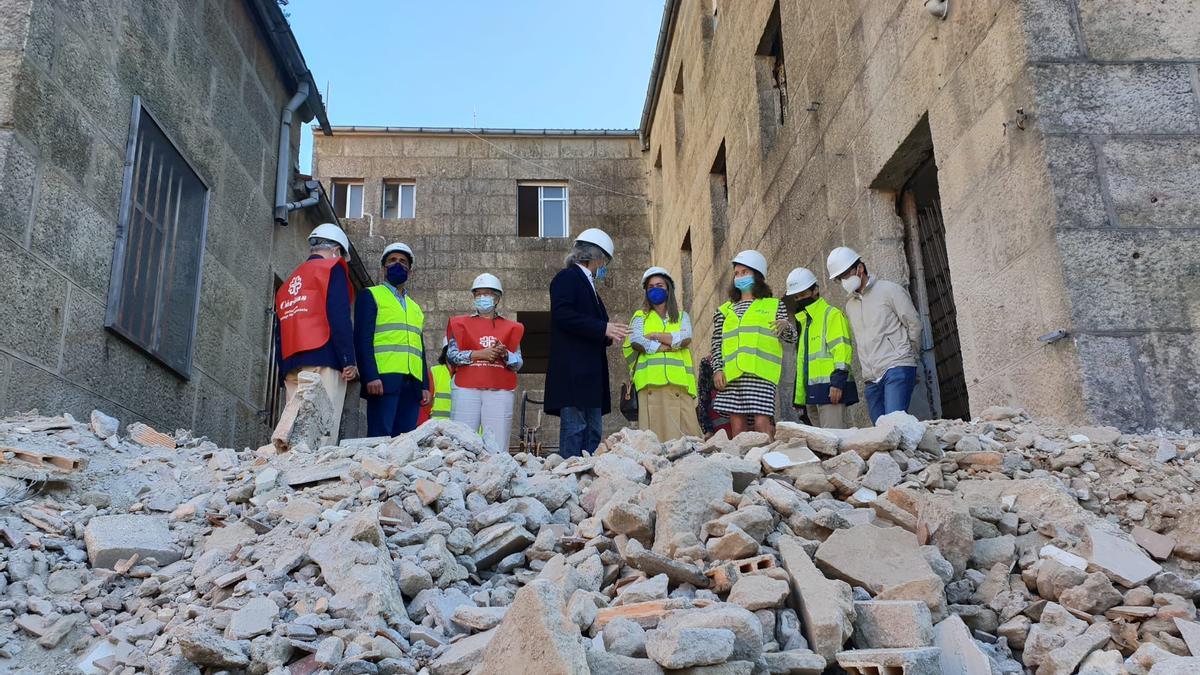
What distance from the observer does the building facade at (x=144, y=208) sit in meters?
5.20

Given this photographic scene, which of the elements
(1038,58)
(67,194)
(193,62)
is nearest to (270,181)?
(193,62)

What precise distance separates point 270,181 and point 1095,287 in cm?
731

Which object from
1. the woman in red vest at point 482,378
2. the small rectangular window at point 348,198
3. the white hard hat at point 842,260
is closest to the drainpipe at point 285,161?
the woman in red vest at point 482,378

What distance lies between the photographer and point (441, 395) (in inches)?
355

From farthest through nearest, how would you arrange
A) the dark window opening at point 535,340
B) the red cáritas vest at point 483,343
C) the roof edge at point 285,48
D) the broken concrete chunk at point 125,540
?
the dark window opening at point 535,340, the roof edge at point 285,48, the red cáritas vest at point 483,343, the broken concrete chunk at point 125,540

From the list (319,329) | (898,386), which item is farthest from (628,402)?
(319,329)

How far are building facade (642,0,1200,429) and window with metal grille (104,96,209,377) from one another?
518 centimetres

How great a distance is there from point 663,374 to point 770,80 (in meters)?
5.58

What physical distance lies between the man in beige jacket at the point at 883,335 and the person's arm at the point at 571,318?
1688mm

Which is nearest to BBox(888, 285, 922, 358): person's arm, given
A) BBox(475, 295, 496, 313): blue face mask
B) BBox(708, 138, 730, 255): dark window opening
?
BBox(475, 295, 496, 313): blue face mask

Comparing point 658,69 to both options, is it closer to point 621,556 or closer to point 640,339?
point 640,339

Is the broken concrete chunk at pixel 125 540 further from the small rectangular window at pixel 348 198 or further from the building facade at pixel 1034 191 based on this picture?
the small rectangular window at pixel 348 198

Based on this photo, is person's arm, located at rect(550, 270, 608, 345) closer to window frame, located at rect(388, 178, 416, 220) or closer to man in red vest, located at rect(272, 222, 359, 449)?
man in red vest, located at rect(272, 222, 359, 449)

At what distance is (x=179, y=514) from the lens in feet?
13.4
